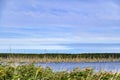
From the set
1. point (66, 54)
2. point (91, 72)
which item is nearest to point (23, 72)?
point (91, 72)

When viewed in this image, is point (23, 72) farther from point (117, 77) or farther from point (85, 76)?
A: point (117, 77)

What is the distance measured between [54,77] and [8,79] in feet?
5.65

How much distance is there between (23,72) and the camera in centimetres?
1352

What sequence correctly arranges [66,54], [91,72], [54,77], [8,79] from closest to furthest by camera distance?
[8,79] → [54,77] → [91,72] → [66,54]

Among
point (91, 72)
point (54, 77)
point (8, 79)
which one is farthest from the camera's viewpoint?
point (91, 72)

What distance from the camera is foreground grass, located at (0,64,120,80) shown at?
41.2ft

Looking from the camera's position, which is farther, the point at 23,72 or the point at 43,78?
the point at 23,72

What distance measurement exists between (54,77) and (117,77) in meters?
2.17

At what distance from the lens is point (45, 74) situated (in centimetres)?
1338

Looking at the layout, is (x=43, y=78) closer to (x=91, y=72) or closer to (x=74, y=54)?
(x=91, y=72)

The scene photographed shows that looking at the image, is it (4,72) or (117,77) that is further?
(117,77)

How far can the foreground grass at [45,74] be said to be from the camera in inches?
495

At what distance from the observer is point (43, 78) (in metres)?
12.4

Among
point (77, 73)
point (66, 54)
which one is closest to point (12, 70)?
point (77, 73)
